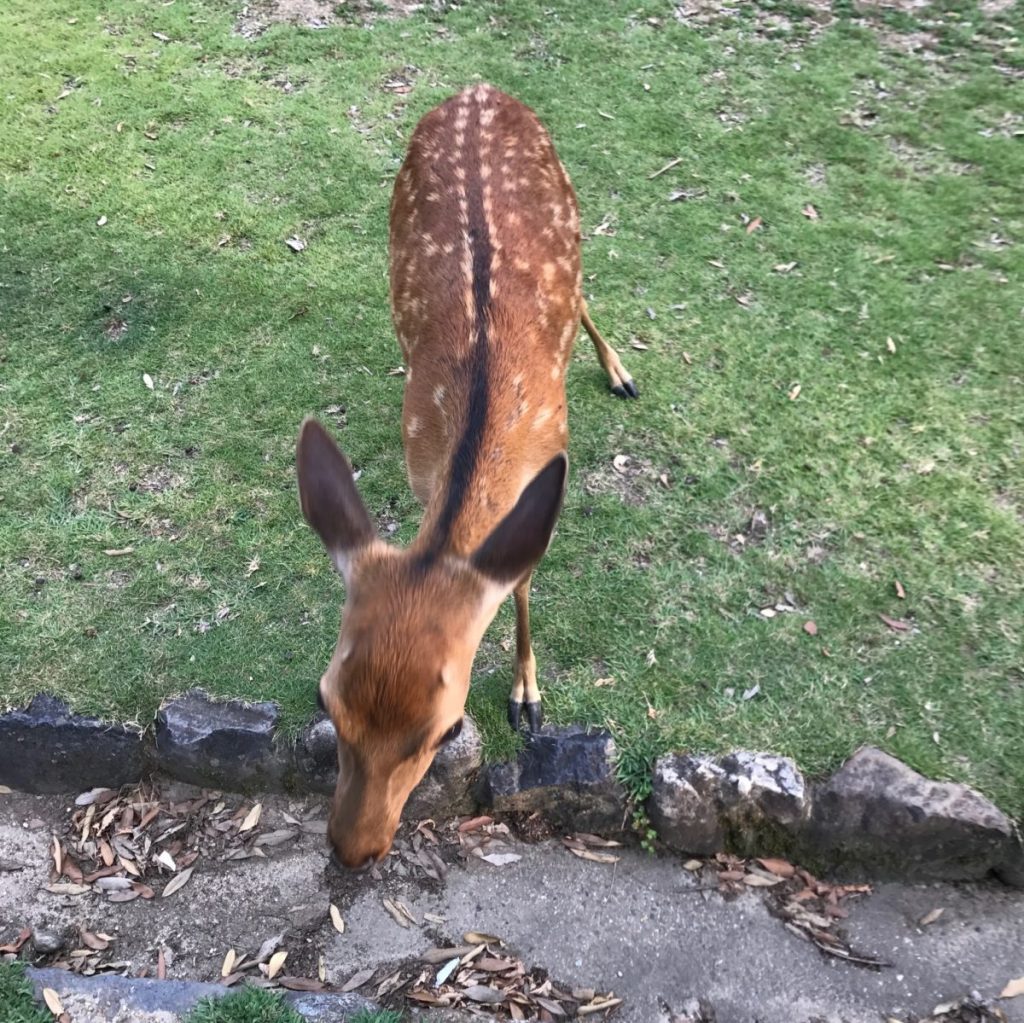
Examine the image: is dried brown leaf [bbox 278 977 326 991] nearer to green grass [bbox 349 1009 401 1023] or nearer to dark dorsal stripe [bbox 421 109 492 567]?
green grass [bbox 349 1009 401 1023]

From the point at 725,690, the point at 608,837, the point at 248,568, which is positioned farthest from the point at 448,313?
the point at 608,837

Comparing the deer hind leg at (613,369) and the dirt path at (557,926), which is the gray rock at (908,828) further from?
the deer hind leg at (613,369)

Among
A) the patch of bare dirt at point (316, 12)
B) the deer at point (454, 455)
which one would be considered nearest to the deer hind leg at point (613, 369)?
the deer at point (454, 455)

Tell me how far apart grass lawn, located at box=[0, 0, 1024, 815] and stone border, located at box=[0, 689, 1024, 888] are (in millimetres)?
109

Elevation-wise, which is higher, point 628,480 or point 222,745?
point 628,480

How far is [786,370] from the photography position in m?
4.89

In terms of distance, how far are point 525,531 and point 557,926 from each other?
1799mm

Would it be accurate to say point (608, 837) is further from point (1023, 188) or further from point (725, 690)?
point (1023, 188)

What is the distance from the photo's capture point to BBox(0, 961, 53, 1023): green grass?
287 cm

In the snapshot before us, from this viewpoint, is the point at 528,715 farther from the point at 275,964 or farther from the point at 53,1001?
the point at 53,1001

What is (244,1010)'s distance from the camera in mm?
2898

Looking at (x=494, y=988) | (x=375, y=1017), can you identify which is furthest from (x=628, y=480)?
(x=375, y=1017)

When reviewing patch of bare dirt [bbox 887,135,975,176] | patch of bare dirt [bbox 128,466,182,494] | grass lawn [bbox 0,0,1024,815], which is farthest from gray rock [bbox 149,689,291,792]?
patch of bare dirt [bbox 887,135,975,176]

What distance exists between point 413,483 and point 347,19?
6.02 metres
